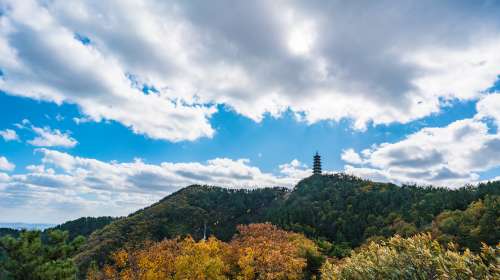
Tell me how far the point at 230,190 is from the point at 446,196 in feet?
379

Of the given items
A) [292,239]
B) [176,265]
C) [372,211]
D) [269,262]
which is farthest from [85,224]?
[269,262]

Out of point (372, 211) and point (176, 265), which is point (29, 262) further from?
point (372, 211)

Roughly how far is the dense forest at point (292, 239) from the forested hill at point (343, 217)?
34 centimetres

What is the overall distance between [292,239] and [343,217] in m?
53.7

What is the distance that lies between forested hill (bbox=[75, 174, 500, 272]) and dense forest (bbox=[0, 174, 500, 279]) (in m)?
0.34

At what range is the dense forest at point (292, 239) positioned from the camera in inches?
681

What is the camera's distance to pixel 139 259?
1556 inches

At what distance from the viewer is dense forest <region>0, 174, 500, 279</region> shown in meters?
17.3

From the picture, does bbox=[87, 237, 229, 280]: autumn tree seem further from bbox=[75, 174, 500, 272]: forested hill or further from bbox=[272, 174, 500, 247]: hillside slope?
bbox=[272, 174, 500, 247]: hillside slope

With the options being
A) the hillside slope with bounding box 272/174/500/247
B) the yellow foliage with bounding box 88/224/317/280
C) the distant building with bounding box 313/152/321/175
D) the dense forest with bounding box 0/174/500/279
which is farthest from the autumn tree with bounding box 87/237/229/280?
the distant building with bounding box 313/152/321/175

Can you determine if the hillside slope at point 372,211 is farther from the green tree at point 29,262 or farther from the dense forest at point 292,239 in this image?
the green tree at point 29,262

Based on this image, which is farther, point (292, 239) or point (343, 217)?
point (343, 217)

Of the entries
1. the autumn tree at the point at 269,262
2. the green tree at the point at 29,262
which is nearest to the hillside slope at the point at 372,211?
the autumn tree at the point at 269,262

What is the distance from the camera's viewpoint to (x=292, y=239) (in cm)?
6100
